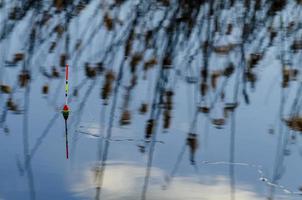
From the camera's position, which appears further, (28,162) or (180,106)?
(180,106)

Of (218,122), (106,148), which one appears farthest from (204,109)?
(106,148)

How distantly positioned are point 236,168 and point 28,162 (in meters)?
0.78

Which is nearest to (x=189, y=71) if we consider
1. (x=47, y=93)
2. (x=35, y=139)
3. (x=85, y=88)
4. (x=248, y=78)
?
(x=248, y=78)

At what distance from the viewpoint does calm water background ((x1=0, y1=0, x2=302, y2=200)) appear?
209 centimetres

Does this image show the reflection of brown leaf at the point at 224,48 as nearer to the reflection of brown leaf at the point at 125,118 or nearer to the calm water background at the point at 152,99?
the calm water background at the point at 152,99

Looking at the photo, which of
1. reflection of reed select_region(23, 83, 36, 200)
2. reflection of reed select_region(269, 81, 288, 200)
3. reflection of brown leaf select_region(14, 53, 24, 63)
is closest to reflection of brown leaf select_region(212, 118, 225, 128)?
reflection of reed select_region(269, 81, 288, 200)

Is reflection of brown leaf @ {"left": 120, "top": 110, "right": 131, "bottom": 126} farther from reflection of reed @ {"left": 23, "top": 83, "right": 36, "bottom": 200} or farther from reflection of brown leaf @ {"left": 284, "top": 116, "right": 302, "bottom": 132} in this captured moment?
reflection of brown leaf @ {"left": 284, "top": 116, "right": 302, "bottom": 132}

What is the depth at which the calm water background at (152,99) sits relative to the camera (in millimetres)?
2092

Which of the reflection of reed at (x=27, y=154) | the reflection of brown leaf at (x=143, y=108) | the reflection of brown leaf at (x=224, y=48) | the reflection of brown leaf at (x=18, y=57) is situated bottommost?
the reflection of reed at (x=27, y=154)

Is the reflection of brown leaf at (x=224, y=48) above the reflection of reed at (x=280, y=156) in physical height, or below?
above

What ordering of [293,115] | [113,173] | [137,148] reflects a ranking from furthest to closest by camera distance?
[293,115] → [137,148] → [113,173]

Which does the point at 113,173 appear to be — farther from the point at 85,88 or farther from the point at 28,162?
the point at 85,88

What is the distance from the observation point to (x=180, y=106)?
8.68 feet

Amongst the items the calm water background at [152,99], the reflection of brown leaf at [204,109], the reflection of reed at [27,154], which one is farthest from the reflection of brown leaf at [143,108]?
the reflection of reed at [27,154]
